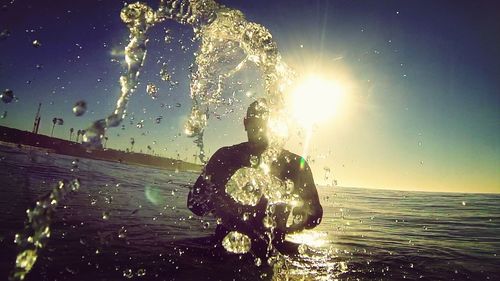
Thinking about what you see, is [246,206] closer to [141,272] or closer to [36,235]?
[141,272]

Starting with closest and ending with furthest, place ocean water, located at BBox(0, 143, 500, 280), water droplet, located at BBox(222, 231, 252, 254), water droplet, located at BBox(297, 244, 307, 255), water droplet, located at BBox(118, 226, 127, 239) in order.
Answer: ocean water, located at BBox(0, 143, 500, 280), water droplet, located at BBox(222, 231, 252, 254), water droplet, located at BBox(118, 226, 127, 239), water droplet, located at BBox(297, 244, 307, 255)

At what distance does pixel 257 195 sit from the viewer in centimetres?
443

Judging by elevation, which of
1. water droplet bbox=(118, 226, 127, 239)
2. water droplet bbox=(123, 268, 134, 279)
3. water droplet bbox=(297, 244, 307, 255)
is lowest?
water droplet bbox=(118, 226, 127, 239)

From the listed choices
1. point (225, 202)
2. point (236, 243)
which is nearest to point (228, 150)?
point (225, 202)

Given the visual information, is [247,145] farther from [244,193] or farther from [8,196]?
[8,196]

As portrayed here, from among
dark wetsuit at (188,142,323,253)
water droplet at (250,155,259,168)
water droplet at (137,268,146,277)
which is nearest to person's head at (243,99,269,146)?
dark wetsuit at (188,142,323,253)

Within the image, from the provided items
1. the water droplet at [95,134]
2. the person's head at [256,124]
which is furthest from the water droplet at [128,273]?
the person's head at [256,124]

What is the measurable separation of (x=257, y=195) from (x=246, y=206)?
0.27 meters

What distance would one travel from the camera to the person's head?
4500 millimetres

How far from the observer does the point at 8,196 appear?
5.81 m

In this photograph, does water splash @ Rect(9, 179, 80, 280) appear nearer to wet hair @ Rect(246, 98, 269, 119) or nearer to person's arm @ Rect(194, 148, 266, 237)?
person's arm @ Rect(194, 148, 266, 237)

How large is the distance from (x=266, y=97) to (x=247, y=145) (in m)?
1.33

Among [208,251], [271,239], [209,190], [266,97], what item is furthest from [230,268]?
[266,97]

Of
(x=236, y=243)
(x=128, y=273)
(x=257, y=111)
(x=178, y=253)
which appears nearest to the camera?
(x=128, y=273)
